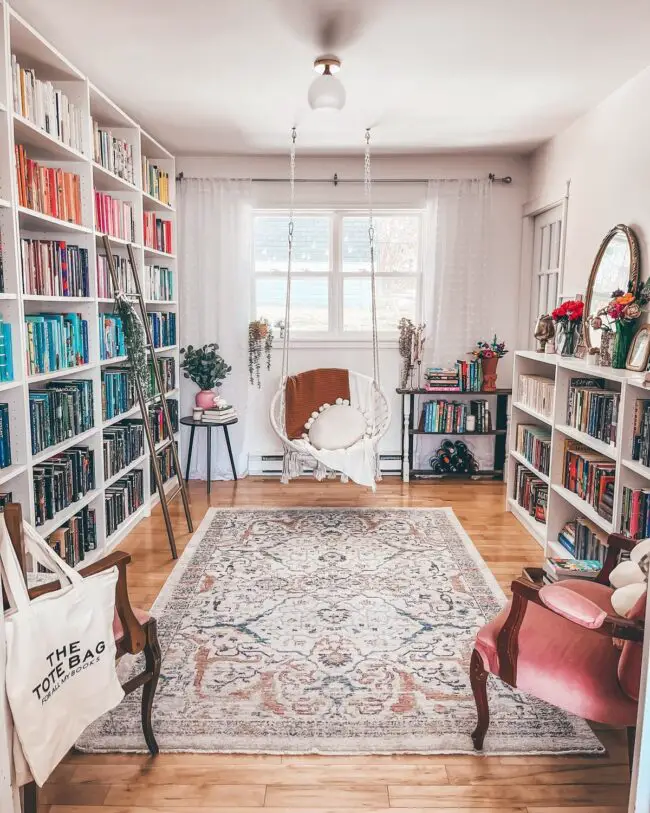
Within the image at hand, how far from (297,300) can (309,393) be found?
87 centimetres

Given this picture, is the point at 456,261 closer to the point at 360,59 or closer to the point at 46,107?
the point at 360,59

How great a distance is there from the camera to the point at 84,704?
62.1 inches

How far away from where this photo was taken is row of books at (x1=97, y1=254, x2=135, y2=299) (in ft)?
11.5

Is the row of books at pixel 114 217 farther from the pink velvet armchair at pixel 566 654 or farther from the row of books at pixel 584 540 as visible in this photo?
the row of books at pixel 584 540

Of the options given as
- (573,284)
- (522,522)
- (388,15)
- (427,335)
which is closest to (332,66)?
(388,15)

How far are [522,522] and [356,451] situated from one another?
1.13 meters

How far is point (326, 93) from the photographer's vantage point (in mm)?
2965

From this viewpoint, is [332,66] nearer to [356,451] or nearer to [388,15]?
[388,15]

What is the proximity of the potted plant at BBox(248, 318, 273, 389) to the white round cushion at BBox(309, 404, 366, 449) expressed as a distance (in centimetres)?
71

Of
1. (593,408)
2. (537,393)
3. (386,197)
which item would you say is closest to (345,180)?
(386,197)

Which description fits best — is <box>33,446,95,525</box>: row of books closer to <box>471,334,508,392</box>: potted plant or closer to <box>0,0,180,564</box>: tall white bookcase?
<box>0,0,180,564</box>: tall white bookcase

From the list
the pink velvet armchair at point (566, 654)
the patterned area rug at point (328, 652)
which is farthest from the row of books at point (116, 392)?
the pink velvet armchair at point (566, 654)

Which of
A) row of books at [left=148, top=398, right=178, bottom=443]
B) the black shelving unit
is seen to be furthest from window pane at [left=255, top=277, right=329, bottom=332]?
row of books at [left=148, top=398, right=178, bottom=443]

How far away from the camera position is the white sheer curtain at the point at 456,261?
16.7ft
